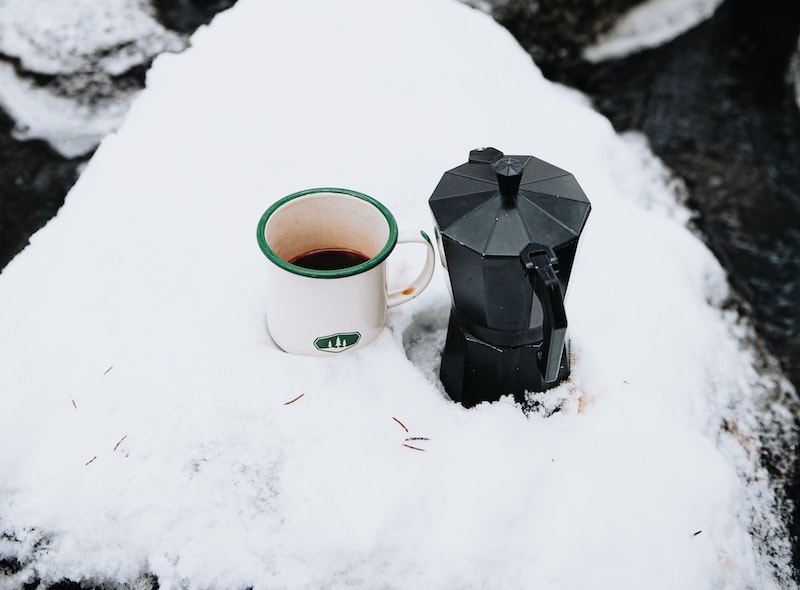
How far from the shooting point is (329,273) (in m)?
1.41

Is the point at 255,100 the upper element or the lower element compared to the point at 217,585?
upper

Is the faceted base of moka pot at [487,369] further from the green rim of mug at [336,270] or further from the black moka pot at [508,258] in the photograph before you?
the green rim of mug at [336,270]

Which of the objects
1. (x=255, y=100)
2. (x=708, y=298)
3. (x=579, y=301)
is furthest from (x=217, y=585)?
(x=708, y=298)

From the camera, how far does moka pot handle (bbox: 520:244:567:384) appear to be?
Answer: 1264 millimetres

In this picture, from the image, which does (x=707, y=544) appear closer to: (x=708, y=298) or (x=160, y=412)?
(x=708, y=298)

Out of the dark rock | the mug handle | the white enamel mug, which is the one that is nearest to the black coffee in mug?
the white enamel mug

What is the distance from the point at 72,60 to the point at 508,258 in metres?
3.02

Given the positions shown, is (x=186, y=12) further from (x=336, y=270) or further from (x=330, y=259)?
(x=336, y=270)

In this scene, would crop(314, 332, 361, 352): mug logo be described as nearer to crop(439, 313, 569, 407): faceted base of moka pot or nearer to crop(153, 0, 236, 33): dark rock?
crop(439, 313, 569, 407): faceted base of moka pot

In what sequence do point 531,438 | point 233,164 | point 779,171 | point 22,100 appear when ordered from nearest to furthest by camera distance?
1. point 531,438
2. point 233,164
3. point 22,100
4. point 779,171

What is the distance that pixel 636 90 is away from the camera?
4.06 meters

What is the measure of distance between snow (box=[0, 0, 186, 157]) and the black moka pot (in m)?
2.41

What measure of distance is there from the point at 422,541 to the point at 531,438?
359 mm

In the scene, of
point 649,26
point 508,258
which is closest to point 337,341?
point 508,258
